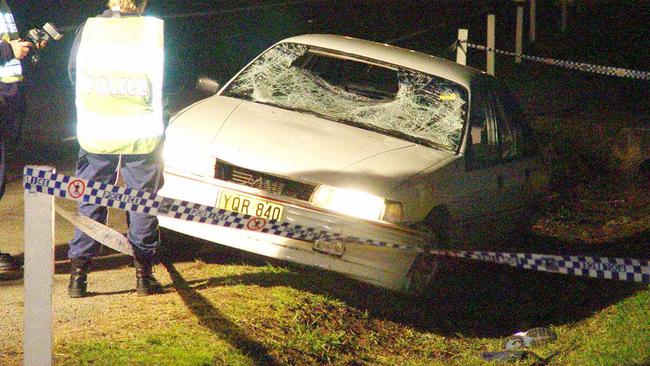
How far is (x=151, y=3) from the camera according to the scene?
25.2 meters

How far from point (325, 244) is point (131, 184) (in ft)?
3.98

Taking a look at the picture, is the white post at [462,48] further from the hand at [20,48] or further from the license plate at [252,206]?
the hand at [20,48]

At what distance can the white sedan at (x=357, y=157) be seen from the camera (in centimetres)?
668

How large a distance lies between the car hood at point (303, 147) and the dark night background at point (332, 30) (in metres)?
5.15

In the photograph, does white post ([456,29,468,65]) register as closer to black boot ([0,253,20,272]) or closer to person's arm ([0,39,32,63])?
person's arm ([0,39,32,63])

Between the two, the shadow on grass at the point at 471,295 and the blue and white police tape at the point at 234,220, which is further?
the shadow on grass at the point at 471,295

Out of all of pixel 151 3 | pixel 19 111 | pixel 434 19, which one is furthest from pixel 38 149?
pixel 434 19

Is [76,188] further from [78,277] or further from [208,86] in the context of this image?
[208,86]

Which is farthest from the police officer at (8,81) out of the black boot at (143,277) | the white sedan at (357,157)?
the white sedan at (357,157)

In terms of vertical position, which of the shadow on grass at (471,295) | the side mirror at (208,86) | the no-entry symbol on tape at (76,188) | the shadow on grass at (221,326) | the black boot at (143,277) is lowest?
the shadow on grass at (471,295)

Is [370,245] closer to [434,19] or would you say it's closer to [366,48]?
[366,48]

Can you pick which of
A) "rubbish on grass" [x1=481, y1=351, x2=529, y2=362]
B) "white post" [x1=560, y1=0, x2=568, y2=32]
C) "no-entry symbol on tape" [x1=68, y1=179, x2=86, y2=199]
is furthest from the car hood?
"white post" [x1=560, y1=0, x2=568, y2=32]

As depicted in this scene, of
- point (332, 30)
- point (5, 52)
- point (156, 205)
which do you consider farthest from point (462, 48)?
point (332, 30)

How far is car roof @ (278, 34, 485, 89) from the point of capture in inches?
323
